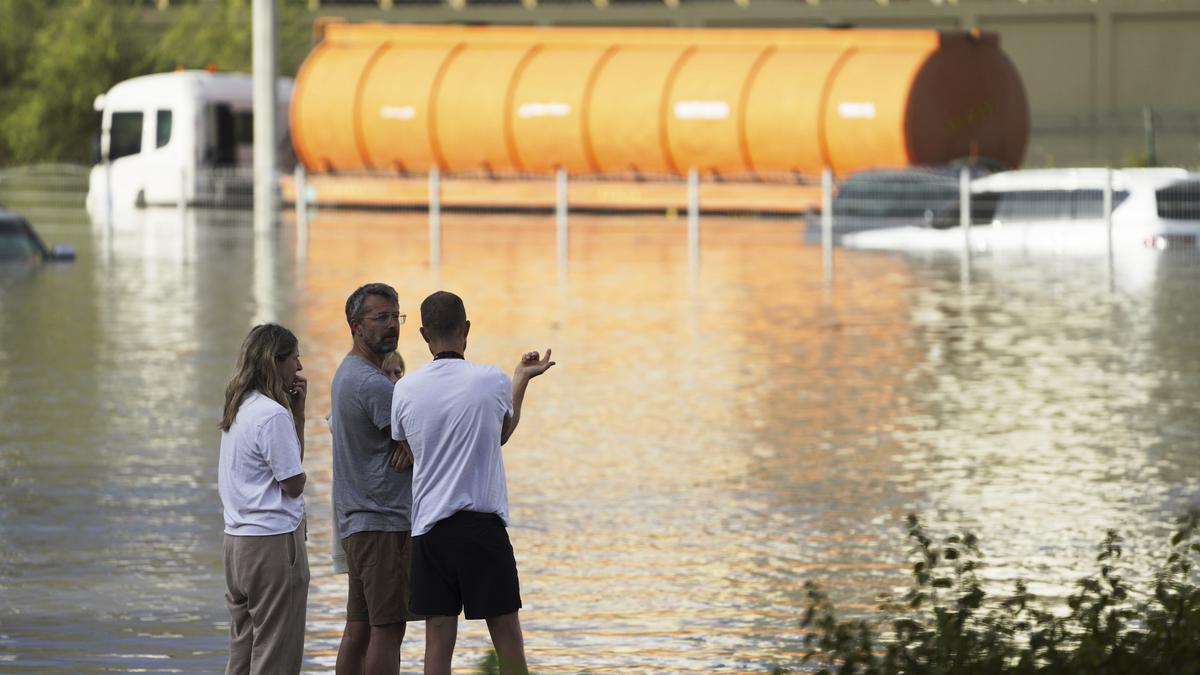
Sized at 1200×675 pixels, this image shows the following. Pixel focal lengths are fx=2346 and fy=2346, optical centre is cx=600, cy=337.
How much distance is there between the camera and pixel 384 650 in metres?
8.24

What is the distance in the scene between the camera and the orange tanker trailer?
1608 inches

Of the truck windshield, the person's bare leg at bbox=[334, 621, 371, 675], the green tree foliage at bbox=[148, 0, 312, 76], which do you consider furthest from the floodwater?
the green tree foliage at bbox=[148, 0, 312, 76]

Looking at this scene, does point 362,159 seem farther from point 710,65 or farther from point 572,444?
point 572,444

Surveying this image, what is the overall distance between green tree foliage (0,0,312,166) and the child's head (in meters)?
45.6

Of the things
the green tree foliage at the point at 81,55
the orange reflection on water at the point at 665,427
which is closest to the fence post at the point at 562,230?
the orange reflection on water at the point at 665,427

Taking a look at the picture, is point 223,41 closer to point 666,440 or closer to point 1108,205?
point 1108,205

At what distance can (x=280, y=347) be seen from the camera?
7953 millimetres

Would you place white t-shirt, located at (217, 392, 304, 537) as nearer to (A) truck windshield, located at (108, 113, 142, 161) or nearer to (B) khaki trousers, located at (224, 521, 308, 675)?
(B) khaki trousers, located at (224, 521, 308, 675)

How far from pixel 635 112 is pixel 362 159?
7080mm

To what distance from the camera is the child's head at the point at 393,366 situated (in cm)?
843

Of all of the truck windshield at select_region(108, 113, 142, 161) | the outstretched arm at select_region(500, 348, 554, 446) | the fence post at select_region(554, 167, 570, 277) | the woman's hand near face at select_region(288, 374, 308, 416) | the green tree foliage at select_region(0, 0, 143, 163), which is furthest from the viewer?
the green tree foliage at select_region(0, 0, 143, 163)

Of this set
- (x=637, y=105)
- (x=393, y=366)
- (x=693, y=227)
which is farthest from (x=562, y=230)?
(x=393, y=366)

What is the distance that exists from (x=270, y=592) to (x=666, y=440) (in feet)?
25.8

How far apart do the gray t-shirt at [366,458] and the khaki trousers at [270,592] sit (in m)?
0.32
